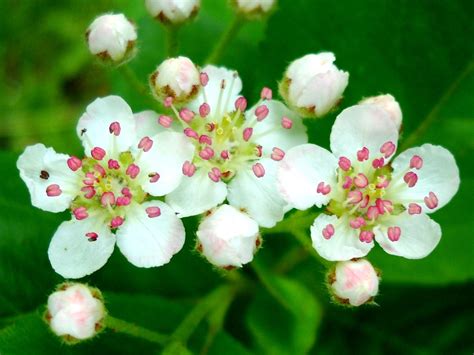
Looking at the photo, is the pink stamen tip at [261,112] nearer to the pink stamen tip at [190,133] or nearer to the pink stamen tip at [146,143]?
the pink stamen tip at [190,133]

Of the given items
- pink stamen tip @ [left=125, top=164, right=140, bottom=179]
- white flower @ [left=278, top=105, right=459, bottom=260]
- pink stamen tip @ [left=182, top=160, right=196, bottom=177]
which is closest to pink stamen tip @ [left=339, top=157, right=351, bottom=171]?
white flower @ [left=278, top=105, right=459, bottom=260]

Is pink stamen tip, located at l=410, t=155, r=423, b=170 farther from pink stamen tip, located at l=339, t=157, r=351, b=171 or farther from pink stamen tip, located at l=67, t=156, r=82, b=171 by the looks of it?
pink stamen tip, located at l=67, t=156, r=82, b=171

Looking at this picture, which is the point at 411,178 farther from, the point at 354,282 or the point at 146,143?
the point at 146,143

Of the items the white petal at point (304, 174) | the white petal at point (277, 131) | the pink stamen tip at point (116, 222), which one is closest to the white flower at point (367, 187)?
the white petal at point (304, 174)

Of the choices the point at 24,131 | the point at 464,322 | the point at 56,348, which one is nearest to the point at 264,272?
the point at 56,348

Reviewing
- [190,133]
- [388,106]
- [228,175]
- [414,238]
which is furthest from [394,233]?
[190,133]
